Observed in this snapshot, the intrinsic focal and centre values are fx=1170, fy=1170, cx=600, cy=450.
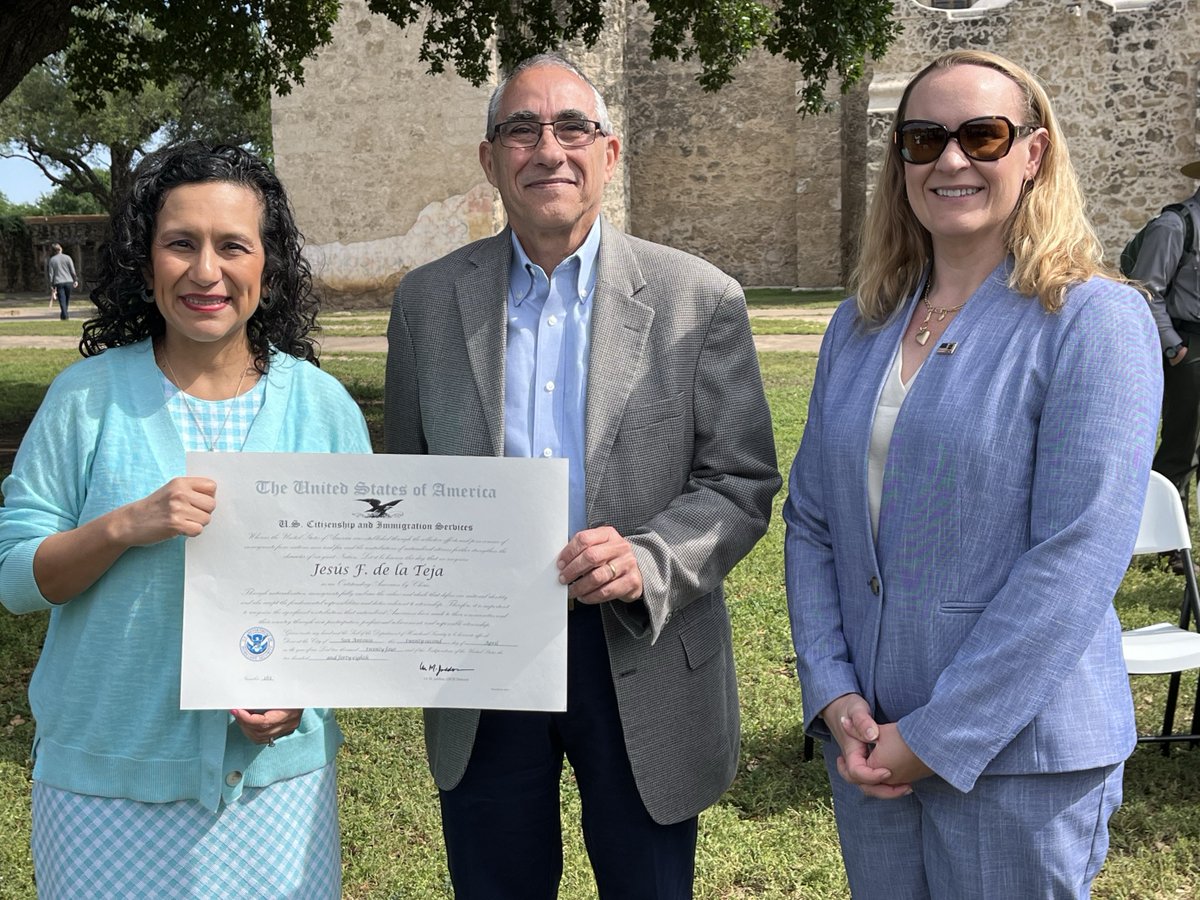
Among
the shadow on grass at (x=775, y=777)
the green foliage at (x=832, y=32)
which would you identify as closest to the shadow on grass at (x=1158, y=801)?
the shadow on grass at (x=775, y=777)

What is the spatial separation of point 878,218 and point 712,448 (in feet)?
1.78

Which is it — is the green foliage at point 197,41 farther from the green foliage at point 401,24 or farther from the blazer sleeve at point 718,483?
the blazer sleeve at point 718,483

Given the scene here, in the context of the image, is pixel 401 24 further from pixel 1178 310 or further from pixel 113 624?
pixel 113 624

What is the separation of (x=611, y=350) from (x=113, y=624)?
102cm

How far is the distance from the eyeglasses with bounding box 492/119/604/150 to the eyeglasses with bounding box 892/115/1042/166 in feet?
2.08

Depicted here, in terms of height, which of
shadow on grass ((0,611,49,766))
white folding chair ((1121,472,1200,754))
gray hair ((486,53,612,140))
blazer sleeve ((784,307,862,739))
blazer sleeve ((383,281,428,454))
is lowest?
shadow on grass ((0,611,49,766))

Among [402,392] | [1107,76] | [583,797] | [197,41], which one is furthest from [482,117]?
[583,797]

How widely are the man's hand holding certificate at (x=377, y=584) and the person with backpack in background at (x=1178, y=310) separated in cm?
561

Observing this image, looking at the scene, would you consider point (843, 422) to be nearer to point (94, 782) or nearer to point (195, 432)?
point (195, 432)

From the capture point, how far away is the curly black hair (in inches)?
80.7

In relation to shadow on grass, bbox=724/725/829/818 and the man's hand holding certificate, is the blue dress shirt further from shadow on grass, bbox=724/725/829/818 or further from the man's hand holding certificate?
shadow on grass, bbox=724/725/829/818

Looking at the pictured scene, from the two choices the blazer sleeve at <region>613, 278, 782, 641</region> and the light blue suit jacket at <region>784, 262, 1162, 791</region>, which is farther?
the blazer sleeve at <region>613, 278, 782, 641</region>

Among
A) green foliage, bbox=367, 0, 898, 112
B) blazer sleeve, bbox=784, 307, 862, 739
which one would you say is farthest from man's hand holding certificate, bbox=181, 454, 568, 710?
green foliage, bbox=367, 0, 898, 112

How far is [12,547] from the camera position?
1.94 meters
